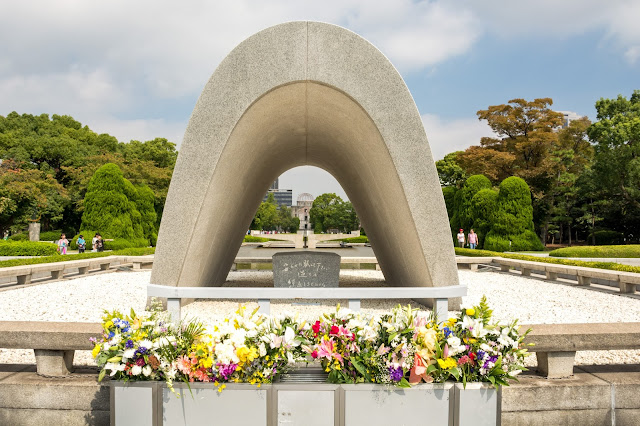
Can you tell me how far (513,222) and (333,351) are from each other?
75.5ft

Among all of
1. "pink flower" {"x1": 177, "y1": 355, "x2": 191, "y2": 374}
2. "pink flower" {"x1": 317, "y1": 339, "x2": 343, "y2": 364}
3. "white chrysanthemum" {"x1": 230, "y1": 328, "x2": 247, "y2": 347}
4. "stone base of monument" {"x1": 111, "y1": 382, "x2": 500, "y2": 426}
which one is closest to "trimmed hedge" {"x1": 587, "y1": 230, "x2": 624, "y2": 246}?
"stone base of monument" {"x1": 111, "y1": 382, "x2": 500, "y2": 426}

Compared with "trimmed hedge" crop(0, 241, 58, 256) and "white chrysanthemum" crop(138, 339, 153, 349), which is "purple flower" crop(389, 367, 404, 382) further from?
"trimmed hedge" crop(0, 241, 58, 256)

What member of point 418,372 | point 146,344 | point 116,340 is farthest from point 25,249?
point 418,372

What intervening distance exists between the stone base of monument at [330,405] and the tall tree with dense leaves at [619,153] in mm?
27273

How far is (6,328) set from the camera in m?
3.82

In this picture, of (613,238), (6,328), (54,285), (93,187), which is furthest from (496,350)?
(613,238)

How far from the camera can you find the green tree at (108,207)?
2403 cm

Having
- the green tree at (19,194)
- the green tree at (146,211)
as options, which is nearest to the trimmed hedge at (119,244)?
the green tree at (146,211)

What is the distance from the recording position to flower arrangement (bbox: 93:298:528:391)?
9.66 ft

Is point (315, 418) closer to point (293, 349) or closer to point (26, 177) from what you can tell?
point (293, 349)

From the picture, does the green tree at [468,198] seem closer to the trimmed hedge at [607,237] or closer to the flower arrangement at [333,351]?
the trimmed hedge at [607,237]

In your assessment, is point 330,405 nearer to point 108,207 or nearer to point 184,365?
point 184,365

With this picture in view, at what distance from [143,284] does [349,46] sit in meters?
8.11

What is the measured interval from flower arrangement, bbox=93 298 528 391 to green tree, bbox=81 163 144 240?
23046mm
